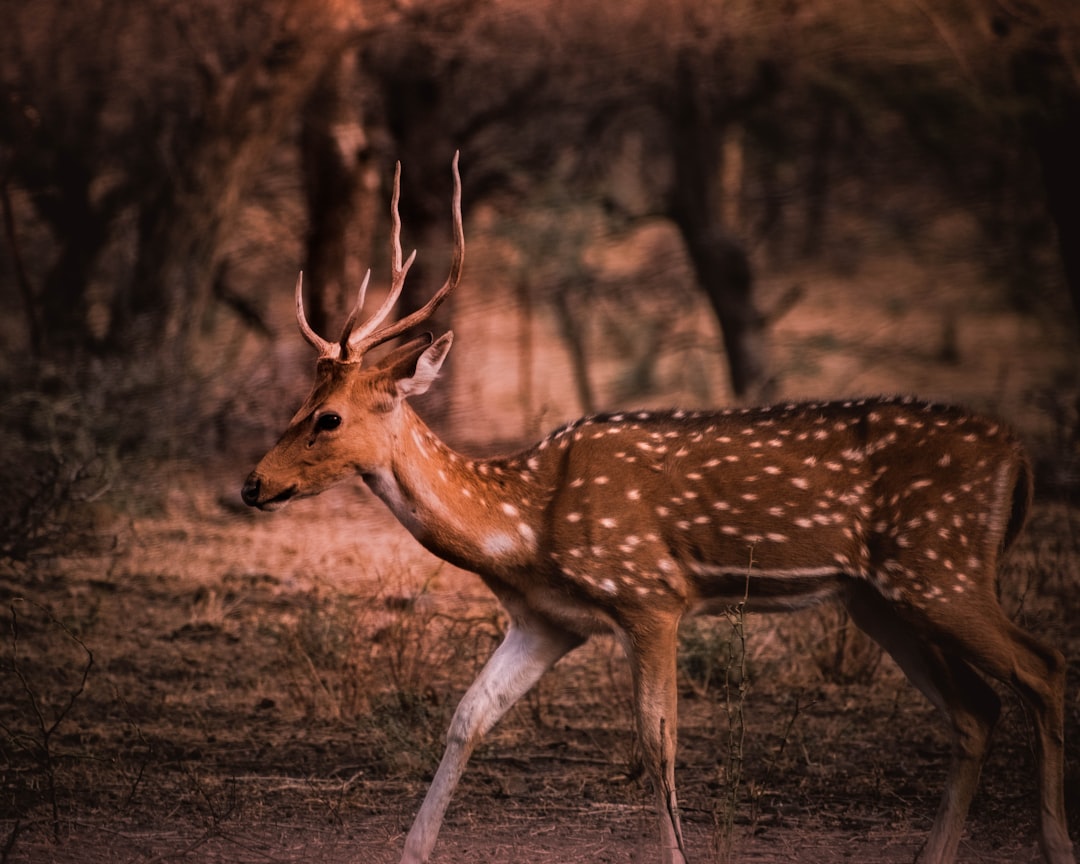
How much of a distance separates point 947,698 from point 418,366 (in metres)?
1.90

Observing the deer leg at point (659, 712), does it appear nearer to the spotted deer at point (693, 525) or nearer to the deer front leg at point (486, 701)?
the spotted deer at point (693, 525)

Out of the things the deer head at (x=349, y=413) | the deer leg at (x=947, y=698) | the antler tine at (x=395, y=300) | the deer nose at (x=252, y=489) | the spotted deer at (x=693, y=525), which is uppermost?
the antler tine at (x=395, y=300)

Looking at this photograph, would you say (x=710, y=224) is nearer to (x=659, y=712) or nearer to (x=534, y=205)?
(x=534, y=205)

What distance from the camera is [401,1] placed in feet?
33.1

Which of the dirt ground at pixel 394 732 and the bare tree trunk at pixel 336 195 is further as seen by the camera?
the bare tree trunk at pixel 336 195

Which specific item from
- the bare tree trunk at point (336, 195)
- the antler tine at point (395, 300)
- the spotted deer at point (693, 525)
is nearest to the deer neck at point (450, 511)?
the spotted deer at point (693, 525)

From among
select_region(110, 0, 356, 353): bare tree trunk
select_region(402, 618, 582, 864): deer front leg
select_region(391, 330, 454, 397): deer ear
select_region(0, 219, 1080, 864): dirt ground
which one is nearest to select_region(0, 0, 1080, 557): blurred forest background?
select_region(110, 0, 356, 353): bare tree trunk

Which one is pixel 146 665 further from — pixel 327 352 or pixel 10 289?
pixel 10 289

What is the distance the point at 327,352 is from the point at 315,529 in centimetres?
413

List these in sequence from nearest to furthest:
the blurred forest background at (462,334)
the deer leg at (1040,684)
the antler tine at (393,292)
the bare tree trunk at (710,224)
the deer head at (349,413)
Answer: the deer leg at (1040,684), the deer head at (349,413), the antler tine at (393,292), the blurred forest background at (462,334), the bare tree trunk at (710,224)

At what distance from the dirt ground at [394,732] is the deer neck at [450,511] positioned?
867 mm

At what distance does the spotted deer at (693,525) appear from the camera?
194 inches

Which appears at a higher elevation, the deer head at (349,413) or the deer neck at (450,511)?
the deer head at (349,413)

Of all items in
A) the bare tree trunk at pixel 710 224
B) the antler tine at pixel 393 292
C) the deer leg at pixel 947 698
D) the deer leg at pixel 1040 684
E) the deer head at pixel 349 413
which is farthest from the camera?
the bare tree trunk at pixel 710 224
